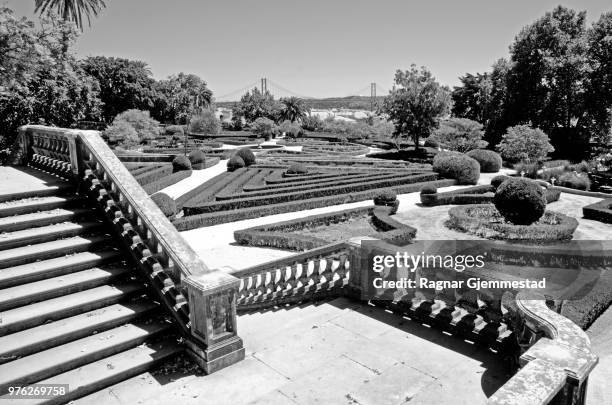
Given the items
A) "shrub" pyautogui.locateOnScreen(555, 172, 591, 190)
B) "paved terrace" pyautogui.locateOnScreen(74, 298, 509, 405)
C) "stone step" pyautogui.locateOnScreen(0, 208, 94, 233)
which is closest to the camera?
"paved terrace" pyautogui.locateOnScreen(74, 298, 509, 405)

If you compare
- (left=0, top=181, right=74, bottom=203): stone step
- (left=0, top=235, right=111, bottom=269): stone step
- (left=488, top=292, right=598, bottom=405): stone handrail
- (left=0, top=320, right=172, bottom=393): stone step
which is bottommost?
(left=0, top=320, right=172, bottom=393): stone step

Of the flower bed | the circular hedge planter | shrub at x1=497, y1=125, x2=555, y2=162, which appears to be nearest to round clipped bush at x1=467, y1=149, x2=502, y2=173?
shrub at x1=497, y1=125, x2=555, y2=162

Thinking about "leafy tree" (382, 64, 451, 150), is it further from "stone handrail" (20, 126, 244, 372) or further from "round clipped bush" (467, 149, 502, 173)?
"stone handrail" (20, 126, 244, 372)

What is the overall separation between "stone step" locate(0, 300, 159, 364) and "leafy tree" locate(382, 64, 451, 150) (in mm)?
37697

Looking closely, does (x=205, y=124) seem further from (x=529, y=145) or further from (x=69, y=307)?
(x=69, y=307)

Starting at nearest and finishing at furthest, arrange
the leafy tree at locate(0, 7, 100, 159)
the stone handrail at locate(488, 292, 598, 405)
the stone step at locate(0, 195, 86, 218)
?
the stone handrail at locate(488, 292, 598, 405)
the stone step at locate(0, 195, 86, 218)
the leafy tree at locate(0, 7, 100, 159)

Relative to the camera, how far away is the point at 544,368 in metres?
3.98

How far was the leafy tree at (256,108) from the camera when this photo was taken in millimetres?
86562

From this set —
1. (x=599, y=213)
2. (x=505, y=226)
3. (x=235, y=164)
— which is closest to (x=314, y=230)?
(x=505, y=226)

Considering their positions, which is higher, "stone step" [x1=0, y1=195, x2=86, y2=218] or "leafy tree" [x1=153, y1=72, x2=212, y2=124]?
"leafy tree" [x1=153, y1=72, x2=212, y2=124]

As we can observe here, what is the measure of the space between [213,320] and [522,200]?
12.5 metres

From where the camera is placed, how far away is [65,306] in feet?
20.1

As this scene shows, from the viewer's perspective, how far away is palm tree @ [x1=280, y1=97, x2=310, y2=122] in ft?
275

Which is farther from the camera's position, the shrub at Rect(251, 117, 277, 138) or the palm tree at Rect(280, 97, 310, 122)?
the palm tree at Rect(280, 97, 310, 122)
